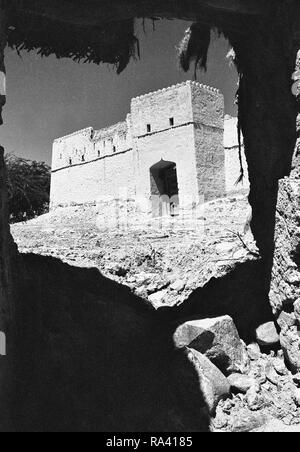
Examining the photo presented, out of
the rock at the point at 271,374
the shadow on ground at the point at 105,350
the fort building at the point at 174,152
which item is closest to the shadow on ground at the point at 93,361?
the shadow on ground at the point at 105,350

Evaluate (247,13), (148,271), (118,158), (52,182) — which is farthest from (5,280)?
(52,182)

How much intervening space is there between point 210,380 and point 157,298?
1387 mm

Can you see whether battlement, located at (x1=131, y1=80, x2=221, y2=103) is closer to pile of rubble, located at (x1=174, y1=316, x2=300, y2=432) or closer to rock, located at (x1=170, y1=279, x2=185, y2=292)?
rock, located at (x1=170, y1=279, x2=185, y2=292)

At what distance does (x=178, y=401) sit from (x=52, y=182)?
96.2ft

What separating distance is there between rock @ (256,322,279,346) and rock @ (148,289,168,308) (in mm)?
1213

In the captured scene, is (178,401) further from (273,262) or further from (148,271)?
(148,271)

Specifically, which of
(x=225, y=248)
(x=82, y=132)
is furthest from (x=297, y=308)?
(x=82, y=132)

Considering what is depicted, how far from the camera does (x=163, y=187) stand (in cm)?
2595

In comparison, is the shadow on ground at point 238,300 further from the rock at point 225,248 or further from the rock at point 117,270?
the rock at point 117,270

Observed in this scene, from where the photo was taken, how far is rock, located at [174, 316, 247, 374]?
462 centimetres

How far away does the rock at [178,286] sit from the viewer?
539 cm

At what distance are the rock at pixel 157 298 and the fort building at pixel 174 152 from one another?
1741cm

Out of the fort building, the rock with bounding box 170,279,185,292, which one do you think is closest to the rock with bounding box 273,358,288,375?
the rock with bounding box 170,279,185,292

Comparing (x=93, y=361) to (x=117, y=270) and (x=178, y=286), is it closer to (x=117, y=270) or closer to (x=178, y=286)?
(x=178, y=286)
